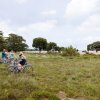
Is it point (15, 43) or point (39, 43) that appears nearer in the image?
point (15, 43)

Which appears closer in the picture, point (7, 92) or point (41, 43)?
point (7, 92)

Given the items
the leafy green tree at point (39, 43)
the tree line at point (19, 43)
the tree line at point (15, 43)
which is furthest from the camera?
the leafy green tree at point (39, 43)

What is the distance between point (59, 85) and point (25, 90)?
2.61 metres

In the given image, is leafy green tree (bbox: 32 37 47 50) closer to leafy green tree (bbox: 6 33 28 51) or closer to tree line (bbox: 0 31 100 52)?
tree line (bbox: 0 31 100 52)

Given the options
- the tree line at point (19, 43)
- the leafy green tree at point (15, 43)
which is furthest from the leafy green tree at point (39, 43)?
the leafy green tree at point (15, 43)

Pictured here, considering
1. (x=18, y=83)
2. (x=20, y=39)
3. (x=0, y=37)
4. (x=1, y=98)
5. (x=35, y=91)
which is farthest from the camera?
(x=20, y=39)

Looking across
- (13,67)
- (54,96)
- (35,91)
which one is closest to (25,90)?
(35,91)

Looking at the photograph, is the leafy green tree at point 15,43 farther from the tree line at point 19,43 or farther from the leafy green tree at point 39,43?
the leafy green tree at point 39,43

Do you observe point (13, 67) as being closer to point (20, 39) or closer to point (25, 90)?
point (25, 90)

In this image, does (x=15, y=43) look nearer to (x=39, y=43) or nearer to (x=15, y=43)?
(x=15, y=43)

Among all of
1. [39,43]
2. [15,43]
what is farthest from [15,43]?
[39,43]

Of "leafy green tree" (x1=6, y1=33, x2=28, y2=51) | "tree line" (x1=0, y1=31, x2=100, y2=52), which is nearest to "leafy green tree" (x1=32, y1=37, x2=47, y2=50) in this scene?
"tree line" (x1=0, y1=31, x2=100, y2=52)

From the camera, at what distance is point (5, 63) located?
29.0 meters

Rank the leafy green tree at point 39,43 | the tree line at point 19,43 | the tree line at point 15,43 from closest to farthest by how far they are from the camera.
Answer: the tree line at point 19,43, the tree line at point 15,43, the leafy green tree at point 39,43
